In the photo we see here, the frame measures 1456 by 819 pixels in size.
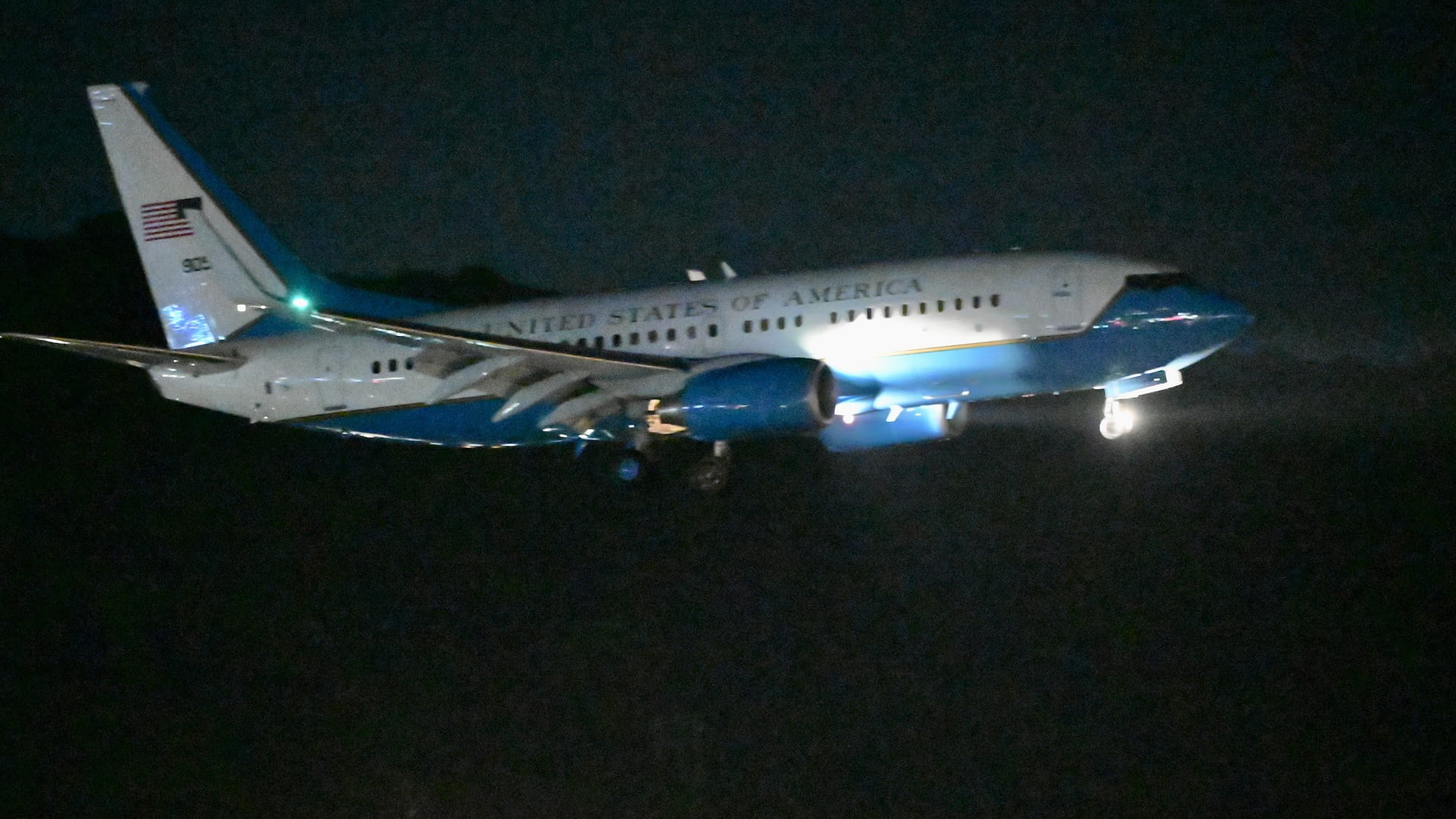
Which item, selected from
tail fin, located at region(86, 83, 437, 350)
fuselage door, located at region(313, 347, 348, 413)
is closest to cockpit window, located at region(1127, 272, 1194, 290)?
fuselage door, located at region(313, 347, 348, 413)

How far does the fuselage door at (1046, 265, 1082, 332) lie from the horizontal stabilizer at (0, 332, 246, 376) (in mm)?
15717

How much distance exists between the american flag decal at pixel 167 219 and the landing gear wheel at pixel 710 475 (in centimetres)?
1288

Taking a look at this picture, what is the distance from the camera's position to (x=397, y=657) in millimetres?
36938

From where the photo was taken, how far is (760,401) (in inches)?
1097

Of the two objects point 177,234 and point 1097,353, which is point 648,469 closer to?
point 1097,353

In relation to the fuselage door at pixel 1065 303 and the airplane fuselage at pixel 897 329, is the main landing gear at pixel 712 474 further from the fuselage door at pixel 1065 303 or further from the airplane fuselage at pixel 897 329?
the fuselage door at pixel 1065 303

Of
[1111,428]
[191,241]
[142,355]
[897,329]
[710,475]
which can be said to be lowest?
[710,475]

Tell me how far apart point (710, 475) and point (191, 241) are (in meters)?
13.0

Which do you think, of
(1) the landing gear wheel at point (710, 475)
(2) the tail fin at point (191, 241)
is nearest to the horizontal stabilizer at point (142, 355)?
(2) the tail fin at point (191, 241)

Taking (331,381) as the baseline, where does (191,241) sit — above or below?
above

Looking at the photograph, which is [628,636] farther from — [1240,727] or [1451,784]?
[1451,784]

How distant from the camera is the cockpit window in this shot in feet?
92.6

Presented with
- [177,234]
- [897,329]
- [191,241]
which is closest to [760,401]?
[897,329]

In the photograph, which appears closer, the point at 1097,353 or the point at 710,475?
the point at 1097,353
